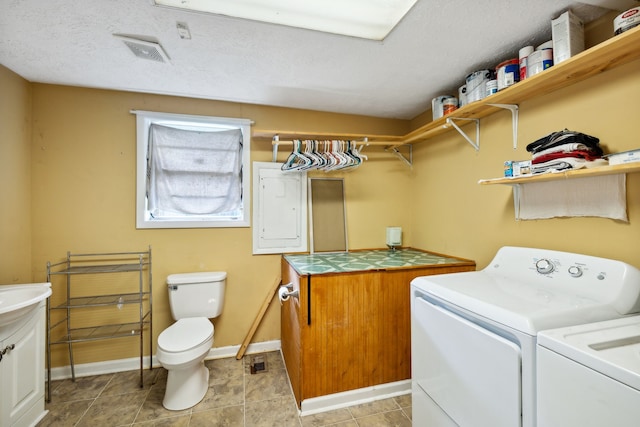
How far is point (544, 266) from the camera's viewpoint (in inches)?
51.6

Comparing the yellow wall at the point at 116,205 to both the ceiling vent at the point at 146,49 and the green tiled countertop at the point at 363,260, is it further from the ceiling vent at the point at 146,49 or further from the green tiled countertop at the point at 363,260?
the ceiling vent at the point at 146,49

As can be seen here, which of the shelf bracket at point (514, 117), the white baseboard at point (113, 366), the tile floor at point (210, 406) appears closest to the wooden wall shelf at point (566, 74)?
the shelf bracket at point (514, 117)

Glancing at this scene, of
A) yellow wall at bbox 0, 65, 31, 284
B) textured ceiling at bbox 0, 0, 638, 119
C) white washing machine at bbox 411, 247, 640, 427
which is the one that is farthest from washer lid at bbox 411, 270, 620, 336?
yellow wall at bbox 0, 65, 31, 284

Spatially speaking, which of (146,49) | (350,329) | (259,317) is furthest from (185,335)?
(146,49)

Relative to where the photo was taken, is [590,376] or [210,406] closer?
[590,376]

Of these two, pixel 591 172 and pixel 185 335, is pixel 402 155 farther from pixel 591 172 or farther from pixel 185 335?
pixel 185 335

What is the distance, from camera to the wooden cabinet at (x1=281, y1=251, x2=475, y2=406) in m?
1.72

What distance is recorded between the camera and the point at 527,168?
1.39m

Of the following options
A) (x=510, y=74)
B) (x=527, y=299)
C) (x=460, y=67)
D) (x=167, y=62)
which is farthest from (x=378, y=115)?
(x=527, y=299)

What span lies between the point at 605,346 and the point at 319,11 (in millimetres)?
1775

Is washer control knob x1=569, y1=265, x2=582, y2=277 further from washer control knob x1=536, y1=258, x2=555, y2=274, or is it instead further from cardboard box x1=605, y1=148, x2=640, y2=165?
cardboard box x1=605, y1=148, x2=640, y2=165

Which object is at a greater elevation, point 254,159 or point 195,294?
point 254,159

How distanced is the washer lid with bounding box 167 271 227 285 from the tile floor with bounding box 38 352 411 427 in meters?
0.76

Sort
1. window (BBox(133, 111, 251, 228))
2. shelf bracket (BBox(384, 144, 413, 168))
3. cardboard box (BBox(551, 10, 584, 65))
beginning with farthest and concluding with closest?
1. shelf bracket (BBox(384, 144, 413, 168))
2. window (BBox(133, 111, 251, 228))
3. cardboard box (BBox(551, 10, 584, 65))
